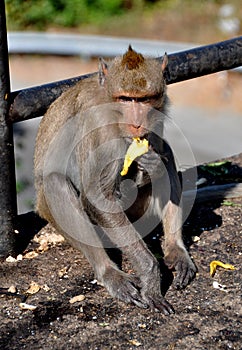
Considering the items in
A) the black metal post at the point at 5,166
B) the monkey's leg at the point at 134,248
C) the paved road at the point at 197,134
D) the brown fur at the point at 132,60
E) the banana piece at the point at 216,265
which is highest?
the brown fur at the point at 132,60

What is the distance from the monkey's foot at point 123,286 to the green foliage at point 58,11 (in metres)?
12.3

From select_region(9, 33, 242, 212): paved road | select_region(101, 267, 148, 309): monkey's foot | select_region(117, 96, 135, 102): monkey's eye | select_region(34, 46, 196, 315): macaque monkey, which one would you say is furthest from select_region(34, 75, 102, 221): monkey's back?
select_region(9, 33, 242, 212): paved road

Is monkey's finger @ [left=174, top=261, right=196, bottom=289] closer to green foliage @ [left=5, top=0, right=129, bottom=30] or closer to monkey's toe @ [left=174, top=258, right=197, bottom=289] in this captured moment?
monkey's toe @ [left=174, top=258, right=197, bottom=289]

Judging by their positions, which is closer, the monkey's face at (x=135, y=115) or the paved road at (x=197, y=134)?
the monkey's face at (x=135, y=115)

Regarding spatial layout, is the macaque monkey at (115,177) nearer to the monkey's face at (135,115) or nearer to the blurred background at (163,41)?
the monkey's face at (135,115)

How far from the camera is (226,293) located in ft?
14.0

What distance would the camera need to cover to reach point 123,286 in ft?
13.9

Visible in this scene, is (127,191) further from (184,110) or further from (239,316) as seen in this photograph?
(184,110)

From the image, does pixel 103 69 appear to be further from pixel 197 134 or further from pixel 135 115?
pixel 197 134

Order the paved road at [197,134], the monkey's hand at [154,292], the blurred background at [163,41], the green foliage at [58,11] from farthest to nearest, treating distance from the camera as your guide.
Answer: the green foliage at [58,11] < the blurred background at [163,41] < the paved road at [197,134] < the monkey's hand at [154,292]

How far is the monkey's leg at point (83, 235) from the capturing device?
Result: 13.9 ft

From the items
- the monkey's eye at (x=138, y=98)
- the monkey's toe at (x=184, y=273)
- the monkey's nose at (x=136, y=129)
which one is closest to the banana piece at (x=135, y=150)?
Result: the monkey's nose at (x=136, y=129)

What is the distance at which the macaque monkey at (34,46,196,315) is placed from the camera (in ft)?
14.3

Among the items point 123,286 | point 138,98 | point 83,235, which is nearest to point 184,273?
point 123,286
